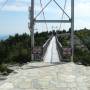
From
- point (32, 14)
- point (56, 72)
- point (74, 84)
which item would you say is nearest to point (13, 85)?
point (74, 84)

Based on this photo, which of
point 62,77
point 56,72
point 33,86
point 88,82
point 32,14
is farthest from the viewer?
point 32,14

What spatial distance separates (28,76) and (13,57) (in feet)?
25.1

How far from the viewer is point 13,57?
23.5 m

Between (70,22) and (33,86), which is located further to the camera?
(70,22)

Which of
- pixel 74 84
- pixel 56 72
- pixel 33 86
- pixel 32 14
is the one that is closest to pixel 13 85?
pixel 33 86

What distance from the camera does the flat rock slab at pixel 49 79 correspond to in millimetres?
13633

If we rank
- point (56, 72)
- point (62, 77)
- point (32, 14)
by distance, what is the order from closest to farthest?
point (62, 77), point (56, 72), point (32, 14)

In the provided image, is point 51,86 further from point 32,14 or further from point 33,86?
point 32,14

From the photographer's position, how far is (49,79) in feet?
49.8

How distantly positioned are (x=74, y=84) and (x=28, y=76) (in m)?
2.37

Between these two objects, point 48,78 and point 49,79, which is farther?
point 48,78

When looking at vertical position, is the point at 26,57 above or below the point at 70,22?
below

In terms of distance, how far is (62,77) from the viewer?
15.8 metres

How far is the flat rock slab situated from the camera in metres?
13.6
